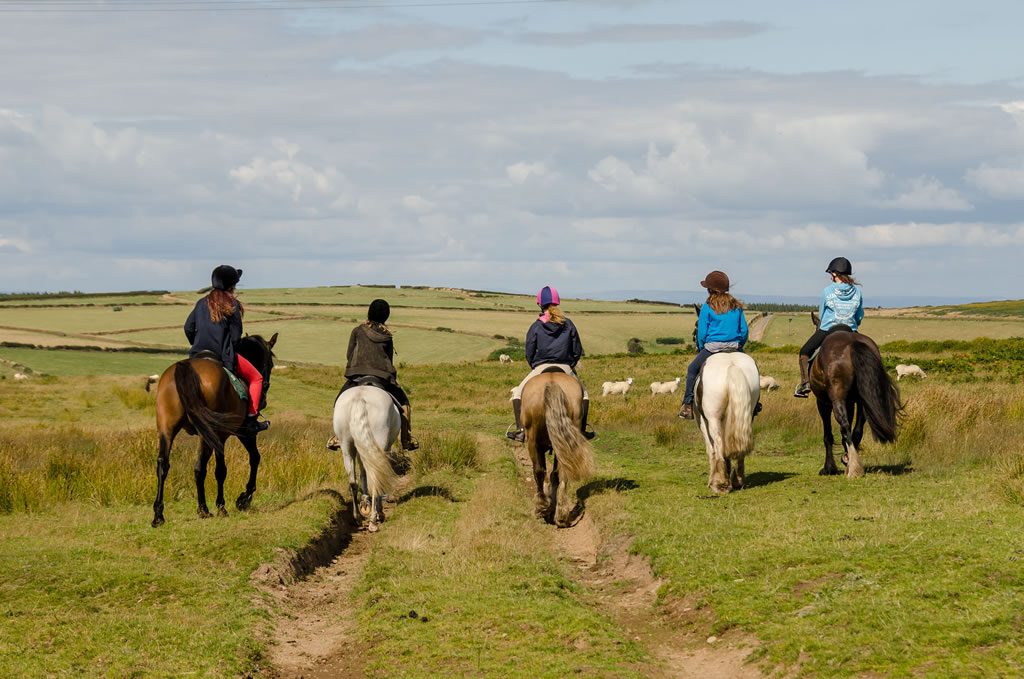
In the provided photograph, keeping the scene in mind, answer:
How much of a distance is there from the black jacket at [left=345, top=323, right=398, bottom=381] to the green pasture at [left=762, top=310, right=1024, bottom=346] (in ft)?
176

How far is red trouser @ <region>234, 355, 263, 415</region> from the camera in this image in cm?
1505

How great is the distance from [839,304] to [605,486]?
4.52 m

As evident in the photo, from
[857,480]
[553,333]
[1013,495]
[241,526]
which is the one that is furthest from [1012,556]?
[241,526]

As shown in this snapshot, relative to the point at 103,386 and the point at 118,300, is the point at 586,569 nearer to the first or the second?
the point at 103,386

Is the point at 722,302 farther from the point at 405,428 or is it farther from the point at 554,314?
the point at 405,428

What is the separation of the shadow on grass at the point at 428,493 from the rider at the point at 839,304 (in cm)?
553

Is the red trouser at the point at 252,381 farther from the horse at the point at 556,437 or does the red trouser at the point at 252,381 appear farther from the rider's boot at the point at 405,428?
the horse at the point at 556,437

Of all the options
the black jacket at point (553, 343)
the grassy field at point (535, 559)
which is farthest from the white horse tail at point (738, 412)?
the black jacket at point (553, 343)

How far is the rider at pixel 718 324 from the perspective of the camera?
1546 centimetres

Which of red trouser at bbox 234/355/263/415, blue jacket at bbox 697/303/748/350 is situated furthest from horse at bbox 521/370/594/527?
red trouser at bbox 234/355/263/415

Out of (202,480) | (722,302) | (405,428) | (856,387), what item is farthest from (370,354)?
(856,387)

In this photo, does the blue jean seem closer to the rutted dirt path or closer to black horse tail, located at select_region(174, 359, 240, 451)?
the rutted dirt path

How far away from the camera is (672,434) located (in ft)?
80.3

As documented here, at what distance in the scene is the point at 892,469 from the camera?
1672cm
